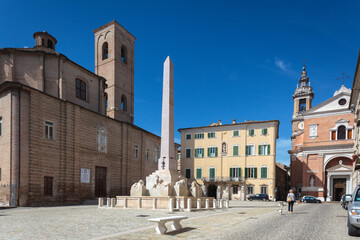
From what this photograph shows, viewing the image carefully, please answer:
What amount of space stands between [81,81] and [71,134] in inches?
313

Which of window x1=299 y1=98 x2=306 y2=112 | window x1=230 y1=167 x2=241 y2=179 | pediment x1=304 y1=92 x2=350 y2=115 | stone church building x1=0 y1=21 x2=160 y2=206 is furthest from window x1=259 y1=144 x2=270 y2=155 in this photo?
window x1=299 y1=98 x2=306 y2=112

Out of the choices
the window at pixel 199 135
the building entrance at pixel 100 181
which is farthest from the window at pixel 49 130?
the window at pixel 199 135

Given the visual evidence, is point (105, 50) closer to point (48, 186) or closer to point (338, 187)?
point (48, 186)

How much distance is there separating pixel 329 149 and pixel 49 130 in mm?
37561

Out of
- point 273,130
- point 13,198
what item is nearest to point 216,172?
point 273,130

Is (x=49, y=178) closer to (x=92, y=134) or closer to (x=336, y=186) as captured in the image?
(x=92, y=134)

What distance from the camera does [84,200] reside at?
23656mm

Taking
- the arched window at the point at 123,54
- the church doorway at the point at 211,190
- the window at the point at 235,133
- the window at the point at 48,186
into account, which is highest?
the arched window at the point at 123,54

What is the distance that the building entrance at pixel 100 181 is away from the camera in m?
25.8

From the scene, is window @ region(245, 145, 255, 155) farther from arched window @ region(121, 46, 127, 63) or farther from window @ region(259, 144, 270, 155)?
arched window @ region(121, 46, 127, 63)

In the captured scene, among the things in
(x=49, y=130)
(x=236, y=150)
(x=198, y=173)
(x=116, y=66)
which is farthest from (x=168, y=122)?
(x=198, y=173)

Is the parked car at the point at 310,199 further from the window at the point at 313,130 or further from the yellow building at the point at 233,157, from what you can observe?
the window at the point at 313,130

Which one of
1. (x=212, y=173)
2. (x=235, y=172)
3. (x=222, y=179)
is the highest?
(x=235, y=172)

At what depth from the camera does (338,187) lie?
39.5m
